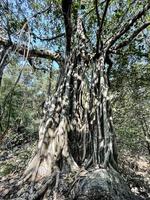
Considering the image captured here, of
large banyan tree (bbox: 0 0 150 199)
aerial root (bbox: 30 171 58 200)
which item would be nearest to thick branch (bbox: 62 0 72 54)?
large banyan tree (bbox: 0 0 150 199)

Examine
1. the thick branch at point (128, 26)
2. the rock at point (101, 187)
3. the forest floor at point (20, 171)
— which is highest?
the thick branch at point (128, 26)

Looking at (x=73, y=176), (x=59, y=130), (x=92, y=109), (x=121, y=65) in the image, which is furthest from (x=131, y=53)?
(x=73, y=176)

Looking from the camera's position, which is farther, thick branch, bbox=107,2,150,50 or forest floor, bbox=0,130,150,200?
thick branch, bbox=107,2,150,50

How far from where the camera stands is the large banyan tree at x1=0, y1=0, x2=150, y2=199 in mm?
2854

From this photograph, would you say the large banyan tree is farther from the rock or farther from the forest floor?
the forest floor

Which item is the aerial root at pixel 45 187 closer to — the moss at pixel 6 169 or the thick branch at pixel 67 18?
the moss at pixel 6 169

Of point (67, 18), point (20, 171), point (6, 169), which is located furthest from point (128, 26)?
point (6, 169)

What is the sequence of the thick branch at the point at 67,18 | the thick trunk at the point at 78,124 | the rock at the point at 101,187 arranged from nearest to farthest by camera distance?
the rock at the point at 101,187 < the thick branch at the point at 67,18 < the thick trunk at the point at 78,124

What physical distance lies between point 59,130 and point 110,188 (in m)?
1.22

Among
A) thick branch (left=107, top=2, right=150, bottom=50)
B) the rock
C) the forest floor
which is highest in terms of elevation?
thick branch (left=107, top=2, right=150, bottom=50)

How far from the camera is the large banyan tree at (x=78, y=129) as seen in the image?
285cm

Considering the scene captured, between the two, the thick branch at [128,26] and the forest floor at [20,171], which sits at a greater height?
the thick branch at [128,26]

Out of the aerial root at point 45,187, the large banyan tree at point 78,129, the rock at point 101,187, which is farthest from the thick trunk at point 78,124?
the rock at point 101,187

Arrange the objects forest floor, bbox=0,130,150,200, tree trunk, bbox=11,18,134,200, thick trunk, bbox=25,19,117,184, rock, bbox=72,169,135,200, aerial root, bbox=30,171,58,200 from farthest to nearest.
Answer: forest floor, bbox=0,130,150,200 < thick trunk, bbox=25,19,117,184 < tree trunk, bbox=11,18,134,200 < aerial root, bbox=30,171,58,200 < rock, bbox=72,169,135,200
